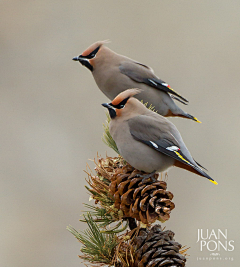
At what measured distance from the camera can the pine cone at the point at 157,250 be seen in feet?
4.61

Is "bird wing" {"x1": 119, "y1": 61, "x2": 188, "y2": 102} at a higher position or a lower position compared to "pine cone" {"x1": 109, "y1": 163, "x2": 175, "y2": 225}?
higher

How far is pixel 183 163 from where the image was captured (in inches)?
66.0

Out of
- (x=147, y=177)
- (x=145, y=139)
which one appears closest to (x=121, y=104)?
(x=145, y=139)

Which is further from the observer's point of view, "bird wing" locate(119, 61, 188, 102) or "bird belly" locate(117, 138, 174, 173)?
"bird wing" locate(119, 61, 188, 102)

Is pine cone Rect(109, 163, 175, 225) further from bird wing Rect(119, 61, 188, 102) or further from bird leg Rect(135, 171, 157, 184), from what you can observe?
bird wing Rect(119, 61, 188, 102)

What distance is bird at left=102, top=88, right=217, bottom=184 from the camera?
63.9 inches

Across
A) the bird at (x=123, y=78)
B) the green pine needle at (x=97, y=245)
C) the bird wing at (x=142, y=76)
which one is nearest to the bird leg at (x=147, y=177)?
the green pine needle at (x=97, y=245)

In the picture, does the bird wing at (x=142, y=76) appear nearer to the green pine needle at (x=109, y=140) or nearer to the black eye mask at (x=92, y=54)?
the black eye mask at (x=92, y=54)

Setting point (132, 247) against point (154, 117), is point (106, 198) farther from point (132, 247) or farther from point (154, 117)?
point (154, 117)

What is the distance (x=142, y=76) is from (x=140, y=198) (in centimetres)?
116

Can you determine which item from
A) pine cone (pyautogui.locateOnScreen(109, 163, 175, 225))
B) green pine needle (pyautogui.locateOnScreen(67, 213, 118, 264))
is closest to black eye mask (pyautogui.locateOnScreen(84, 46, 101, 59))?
pine cone (pyautogui.locateOnScreen(109, 163, 175, 225))

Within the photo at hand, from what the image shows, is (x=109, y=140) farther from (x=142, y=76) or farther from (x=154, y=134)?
(x=142, y=76)

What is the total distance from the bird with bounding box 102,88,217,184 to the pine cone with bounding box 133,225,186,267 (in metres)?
0.27

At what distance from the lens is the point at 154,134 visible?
172 centimetres
